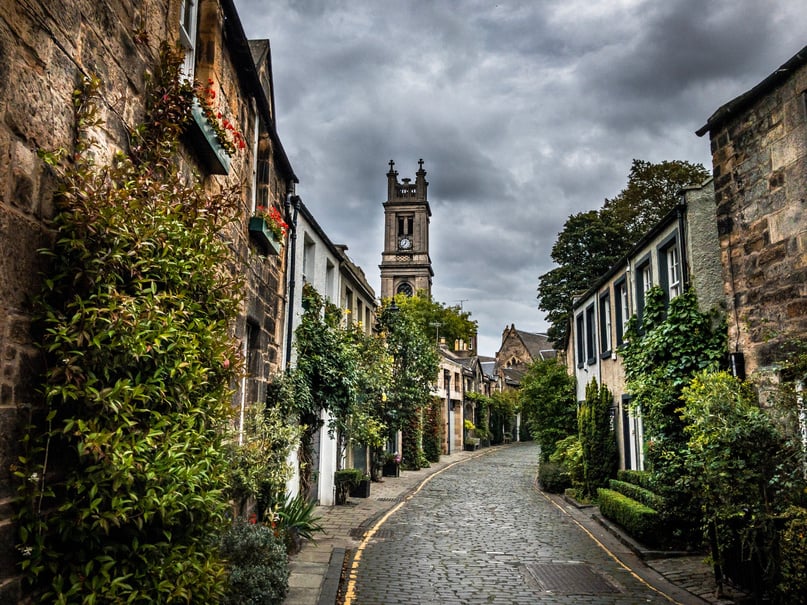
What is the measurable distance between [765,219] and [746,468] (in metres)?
3.40

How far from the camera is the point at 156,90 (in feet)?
17.5

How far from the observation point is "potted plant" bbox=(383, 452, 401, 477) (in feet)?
81.7

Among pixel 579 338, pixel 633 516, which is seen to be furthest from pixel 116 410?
pixel 579 338

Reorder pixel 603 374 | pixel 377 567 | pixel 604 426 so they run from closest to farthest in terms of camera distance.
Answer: pixel 377 567 → pixel 604 426 → pixel 603 374

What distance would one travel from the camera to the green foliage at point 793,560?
6.88 metres

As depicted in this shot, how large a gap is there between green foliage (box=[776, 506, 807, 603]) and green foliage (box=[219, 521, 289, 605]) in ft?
17.2

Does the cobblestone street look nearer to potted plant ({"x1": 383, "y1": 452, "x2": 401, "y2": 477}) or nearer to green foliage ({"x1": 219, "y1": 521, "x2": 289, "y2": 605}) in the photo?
green foliage ({"x1": 219, "y1": 521, "x2": 289, "y2": 605})

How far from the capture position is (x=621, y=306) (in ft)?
58.8

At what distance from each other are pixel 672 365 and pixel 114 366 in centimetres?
1023

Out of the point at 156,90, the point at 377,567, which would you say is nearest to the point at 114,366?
the point at 156,90

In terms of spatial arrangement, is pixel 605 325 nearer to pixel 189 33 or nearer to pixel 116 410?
pixel 189 33

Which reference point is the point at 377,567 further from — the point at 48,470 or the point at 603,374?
the point at 603,374

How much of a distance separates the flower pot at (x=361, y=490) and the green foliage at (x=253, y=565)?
11.1 meters

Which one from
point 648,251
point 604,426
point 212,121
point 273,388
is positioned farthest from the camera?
point 604,426
